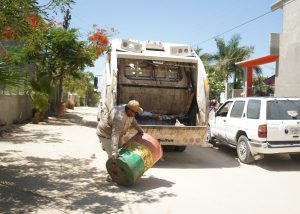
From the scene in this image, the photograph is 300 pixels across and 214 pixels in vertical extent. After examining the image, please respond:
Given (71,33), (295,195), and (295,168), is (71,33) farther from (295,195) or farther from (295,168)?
(295,195)

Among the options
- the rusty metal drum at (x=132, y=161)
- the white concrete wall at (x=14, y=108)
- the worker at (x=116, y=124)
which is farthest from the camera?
the white concrete wall at (x=14, y=108)

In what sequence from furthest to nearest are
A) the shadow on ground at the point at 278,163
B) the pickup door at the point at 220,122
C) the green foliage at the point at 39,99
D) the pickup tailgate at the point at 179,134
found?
the green foliage at the point at 39,99
the pickup door at the point at 220,122
the shadow on ground at the point at 278,163
the pickup tailgate at the point at 179,134

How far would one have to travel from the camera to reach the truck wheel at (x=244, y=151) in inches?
383

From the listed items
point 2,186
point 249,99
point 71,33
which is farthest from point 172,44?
point 71,33

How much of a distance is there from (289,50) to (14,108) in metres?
11.4

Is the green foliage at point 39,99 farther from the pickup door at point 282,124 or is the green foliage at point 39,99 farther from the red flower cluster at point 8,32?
the pickup door at point 282,124

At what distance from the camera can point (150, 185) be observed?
293 inches

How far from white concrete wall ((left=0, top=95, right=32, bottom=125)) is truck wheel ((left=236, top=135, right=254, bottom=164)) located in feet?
29.6

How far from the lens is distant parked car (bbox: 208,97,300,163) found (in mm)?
9172

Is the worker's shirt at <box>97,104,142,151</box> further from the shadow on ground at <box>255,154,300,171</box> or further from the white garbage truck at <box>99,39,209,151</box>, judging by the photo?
the shadow on ground at <box>255,154,300,171</box>

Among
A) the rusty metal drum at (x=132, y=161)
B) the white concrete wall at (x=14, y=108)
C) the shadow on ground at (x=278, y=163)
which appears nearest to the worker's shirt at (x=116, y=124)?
the rusty metal drum at (x=132, y=161)

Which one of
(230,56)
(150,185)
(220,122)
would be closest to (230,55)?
(230,56)

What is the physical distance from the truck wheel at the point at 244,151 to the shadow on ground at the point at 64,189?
2.81 meters

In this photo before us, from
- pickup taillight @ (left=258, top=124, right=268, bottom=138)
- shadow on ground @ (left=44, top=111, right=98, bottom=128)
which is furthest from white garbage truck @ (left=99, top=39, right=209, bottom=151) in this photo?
shadow on ground @ (left=44, top=111, right=98, bottom=128)
